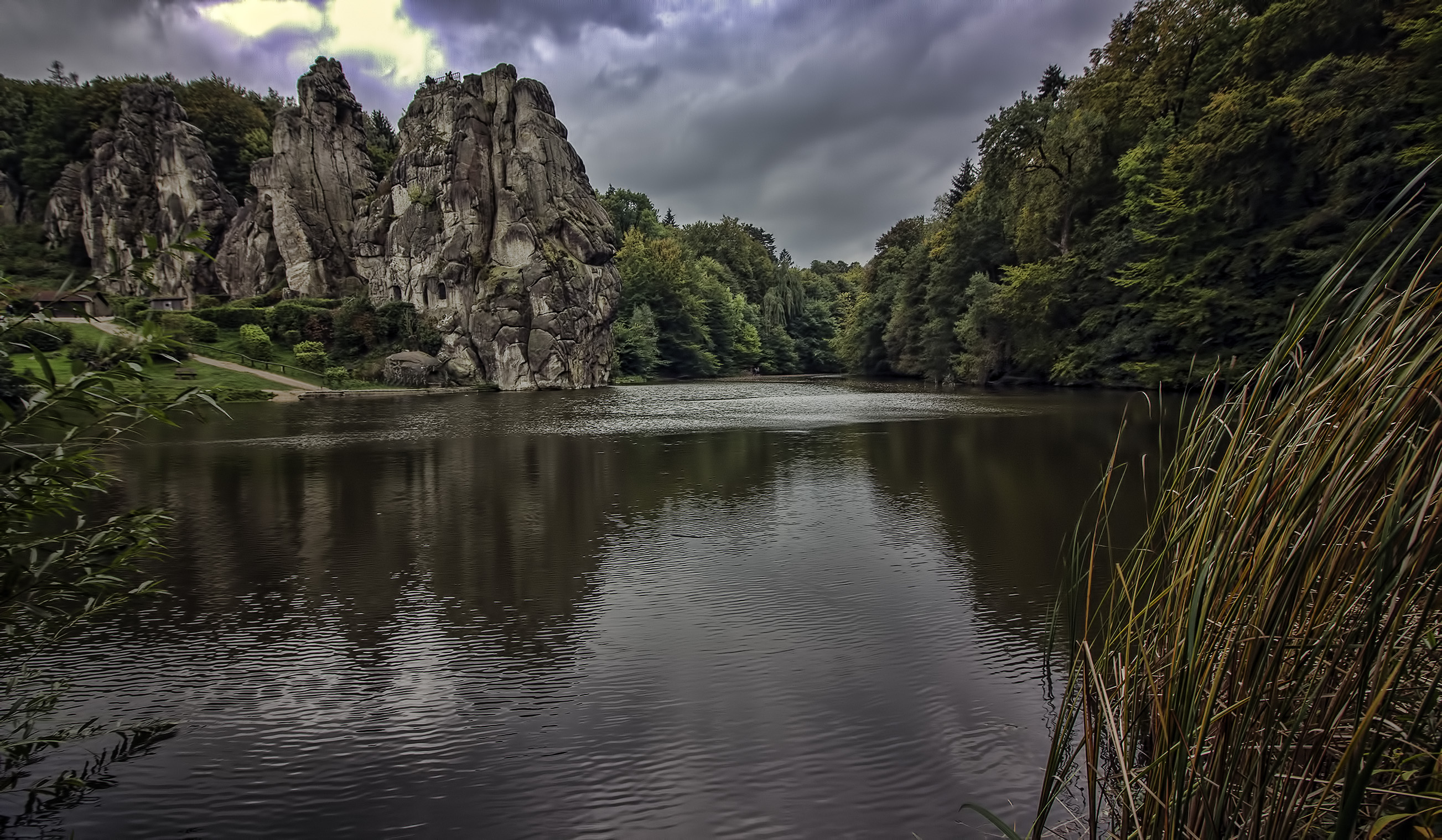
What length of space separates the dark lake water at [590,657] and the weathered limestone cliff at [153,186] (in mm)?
61773

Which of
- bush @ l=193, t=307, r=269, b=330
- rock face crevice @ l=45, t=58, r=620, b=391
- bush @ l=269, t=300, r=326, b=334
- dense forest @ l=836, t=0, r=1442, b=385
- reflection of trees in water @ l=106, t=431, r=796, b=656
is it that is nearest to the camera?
reflection of trees in water @ l=106, t=431, r=796, b=656

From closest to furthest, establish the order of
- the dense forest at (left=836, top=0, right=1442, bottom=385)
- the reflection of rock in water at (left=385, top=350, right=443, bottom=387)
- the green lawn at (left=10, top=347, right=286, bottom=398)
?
1. the dense forest at (left=836, top=0, right=1442, bottom=385)
2. the green lawn at (left=10, top=347, right=286, bottom=398)
3. the reflection of rock in water at (left=385, top=350, right=443, bottom=387)

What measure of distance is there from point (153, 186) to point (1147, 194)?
76.1m

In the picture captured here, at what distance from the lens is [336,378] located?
47156 mm

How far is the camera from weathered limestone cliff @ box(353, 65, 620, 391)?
55875 millimetres

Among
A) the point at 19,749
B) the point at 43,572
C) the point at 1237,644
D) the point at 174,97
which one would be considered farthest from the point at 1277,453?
the point at 174,97

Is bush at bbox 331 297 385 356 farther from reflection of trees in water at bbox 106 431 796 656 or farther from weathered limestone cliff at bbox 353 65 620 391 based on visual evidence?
reflection of trees in water at bbox 106 431 796 656

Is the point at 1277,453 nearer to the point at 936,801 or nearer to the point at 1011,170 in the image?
the point at 936,801

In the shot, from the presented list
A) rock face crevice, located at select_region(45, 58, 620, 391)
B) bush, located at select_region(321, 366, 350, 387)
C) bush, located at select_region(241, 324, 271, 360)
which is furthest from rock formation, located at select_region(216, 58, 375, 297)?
bush, located at select_region(321, 366, 350, 387)

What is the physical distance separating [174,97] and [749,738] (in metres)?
83.8

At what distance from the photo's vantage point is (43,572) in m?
3.70

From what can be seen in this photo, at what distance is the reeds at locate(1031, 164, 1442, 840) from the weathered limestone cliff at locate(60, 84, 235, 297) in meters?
76.3

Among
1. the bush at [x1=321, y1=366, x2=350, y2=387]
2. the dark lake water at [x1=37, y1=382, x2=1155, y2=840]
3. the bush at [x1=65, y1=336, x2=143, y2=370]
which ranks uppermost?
the bush at [x1=321, y1=366, x2=350, y2=387]

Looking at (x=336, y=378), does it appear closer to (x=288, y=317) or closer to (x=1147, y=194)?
(x=288, y=317)
